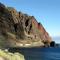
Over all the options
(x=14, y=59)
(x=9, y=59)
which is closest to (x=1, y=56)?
(x=9, y=59)

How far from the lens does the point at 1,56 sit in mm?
25250

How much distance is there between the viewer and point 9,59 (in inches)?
1006

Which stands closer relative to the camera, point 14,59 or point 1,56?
point 1,56

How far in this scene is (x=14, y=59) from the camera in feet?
91.5

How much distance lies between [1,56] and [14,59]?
2.86m

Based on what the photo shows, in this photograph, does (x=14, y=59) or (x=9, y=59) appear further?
(x=14, y=59)

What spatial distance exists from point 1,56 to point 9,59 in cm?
79

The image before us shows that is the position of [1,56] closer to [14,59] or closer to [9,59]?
[9,59]

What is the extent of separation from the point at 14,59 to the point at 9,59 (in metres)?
2.36
